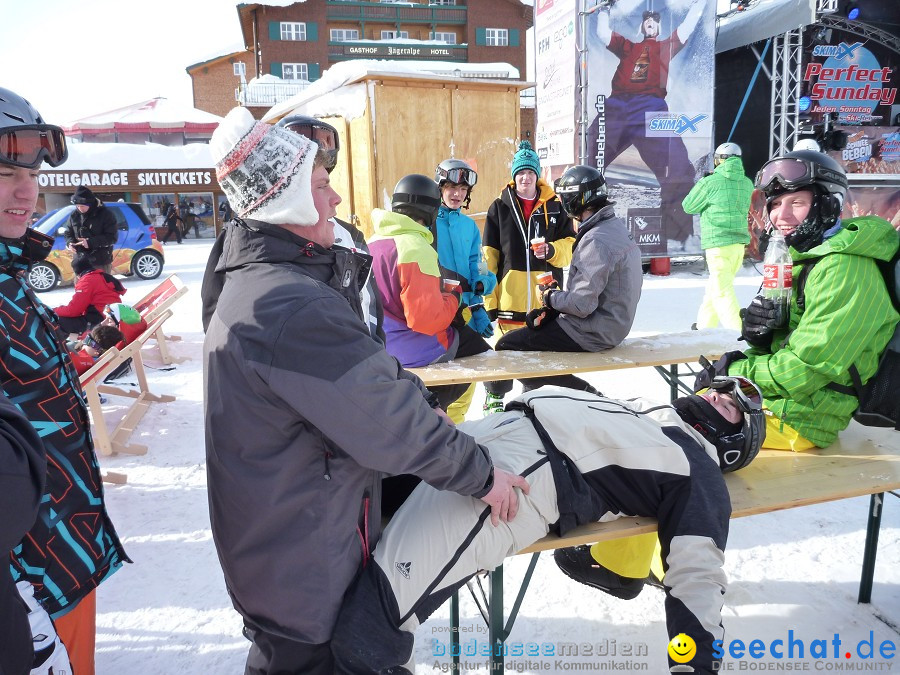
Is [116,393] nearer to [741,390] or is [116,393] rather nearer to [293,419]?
[293,419]

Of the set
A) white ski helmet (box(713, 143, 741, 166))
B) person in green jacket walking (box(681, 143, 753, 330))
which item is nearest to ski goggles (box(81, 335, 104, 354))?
person in green jacket walking (box(681, 143, 753, 330))

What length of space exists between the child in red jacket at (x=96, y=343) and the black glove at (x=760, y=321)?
184 inches

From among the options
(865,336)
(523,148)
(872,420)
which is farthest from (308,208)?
(523,148)

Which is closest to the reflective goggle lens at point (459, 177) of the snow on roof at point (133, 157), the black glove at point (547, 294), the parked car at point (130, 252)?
the black glove at point (547, 294)

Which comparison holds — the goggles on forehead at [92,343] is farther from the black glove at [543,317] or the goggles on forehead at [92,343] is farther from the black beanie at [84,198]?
the black beanie at [84,198]

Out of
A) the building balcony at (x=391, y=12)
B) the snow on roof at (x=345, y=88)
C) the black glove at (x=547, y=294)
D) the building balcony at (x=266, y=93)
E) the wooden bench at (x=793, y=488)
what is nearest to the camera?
the wooden bench at (x=793, y=488)

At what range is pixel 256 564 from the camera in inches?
A: 60.9

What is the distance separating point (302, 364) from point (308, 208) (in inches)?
18.0

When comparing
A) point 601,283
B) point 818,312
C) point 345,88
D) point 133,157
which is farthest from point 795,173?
point 133,157

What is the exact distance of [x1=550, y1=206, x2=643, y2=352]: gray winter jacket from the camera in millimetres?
3883

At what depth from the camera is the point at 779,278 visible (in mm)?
2609

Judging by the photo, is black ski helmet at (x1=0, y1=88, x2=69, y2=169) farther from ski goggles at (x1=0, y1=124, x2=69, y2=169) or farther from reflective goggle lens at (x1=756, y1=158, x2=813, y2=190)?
reflective goggle lens at (x1=756, y1=158, x2=813, y2=190)

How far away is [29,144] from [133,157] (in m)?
25.4

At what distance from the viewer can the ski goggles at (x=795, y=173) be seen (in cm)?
251
